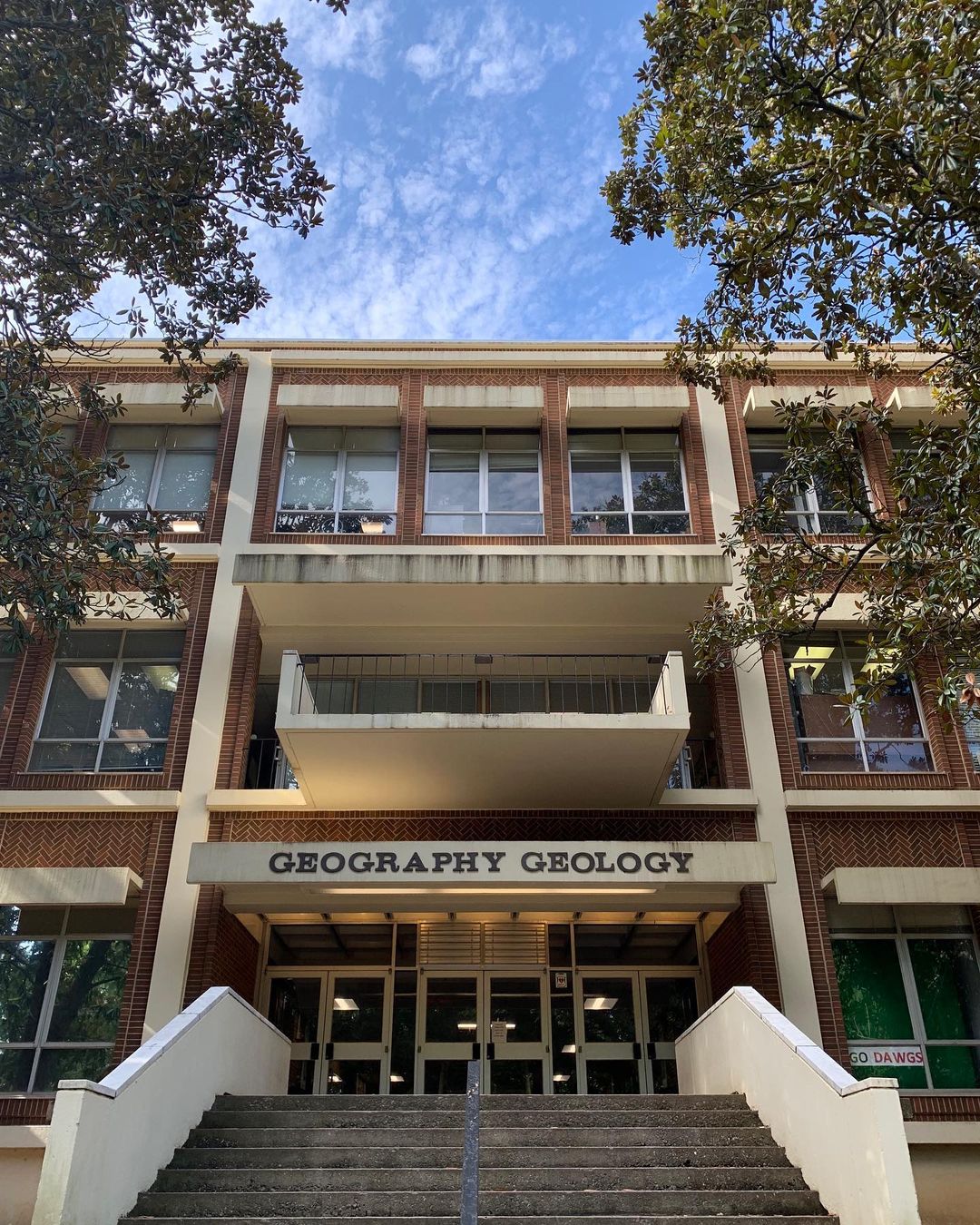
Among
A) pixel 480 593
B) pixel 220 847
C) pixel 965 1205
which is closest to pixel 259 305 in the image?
pixel 480 593

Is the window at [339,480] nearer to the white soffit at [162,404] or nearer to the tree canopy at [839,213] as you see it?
the white soffit at [162,404]

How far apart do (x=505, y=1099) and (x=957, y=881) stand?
615cm

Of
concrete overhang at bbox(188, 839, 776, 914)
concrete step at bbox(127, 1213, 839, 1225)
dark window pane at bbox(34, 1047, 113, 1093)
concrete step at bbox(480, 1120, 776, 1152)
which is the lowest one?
concrete step at bbox(127, 1213, 839, 1225)

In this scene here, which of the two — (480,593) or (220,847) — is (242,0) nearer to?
(480,593)

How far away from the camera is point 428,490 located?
15.6 metres

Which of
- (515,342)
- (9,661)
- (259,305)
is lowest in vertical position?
(9,661)

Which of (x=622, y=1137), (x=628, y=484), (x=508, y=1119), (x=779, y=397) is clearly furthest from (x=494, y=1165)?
(x=779, y=397)

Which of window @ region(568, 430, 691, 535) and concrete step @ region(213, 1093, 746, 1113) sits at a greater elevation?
window @ region(568, 430, 691, 535)

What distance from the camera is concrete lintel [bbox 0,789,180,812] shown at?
41.9 feet

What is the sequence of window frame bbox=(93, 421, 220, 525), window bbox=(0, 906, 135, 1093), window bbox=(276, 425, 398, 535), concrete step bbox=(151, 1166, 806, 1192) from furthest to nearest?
1. window bbox=(276, 425, 398, 535)
2. window frame bbox=(93, 421, 220, 525)
3. window bbox=(0, 906, 135, 1093)
4. concrete step bbox=(151, 1166, 806, 1192)

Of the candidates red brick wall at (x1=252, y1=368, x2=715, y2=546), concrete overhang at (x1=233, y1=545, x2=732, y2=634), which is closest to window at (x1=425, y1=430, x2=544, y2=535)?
red brick wall at (x1=252, y1=368, x2=715, y2=546)

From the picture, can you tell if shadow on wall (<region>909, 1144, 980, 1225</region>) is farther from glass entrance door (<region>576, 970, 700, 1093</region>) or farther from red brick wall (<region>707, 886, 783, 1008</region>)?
glass entrance door (<region>576, 970, 700, 1093</region>)

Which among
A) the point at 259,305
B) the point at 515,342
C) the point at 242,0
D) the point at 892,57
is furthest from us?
the point at 515,342

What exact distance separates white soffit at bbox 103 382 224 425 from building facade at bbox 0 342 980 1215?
8 centimetres
